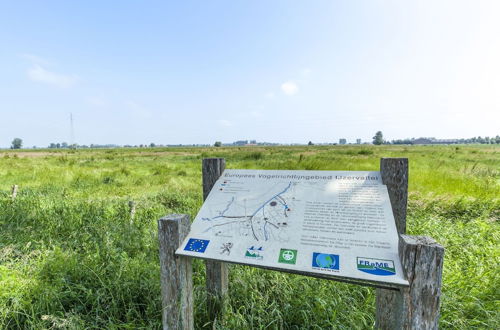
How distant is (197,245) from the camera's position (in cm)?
160

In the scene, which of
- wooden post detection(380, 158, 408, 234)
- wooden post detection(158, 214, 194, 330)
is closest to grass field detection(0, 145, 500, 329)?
wooden post detection(158, 214, 194, 330)

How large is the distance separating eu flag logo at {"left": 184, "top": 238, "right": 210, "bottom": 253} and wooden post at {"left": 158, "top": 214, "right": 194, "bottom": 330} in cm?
6

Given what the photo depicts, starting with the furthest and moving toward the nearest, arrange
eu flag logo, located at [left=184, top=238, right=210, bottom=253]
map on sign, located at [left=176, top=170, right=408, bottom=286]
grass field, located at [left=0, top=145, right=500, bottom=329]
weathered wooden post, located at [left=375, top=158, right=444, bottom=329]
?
1. grass field, located at [left=0, top=145, right=500, bottom=329]
2. eu flag logo, located at [left=184, top=238, right=210, bottom=253]
3. map on sign, located at [left=176, top=170, right=408, bottom=286]
4. weathered wooden post, located at [left=375, top=158, right=444, bottom=329]

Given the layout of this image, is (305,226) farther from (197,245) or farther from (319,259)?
(197,245)

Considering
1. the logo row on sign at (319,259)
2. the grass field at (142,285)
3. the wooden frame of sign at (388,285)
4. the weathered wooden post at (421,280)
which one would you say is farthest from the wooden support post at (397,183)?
the grass field at (142,285)

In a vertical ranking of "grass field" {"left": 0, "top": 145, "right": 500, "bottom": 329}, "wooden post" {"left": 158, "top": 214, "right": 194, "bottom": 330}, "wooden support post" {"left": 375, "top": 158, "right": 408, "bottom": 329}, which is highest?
"wooden support post" {"left": 375, "top": 158, "right": 408, "bottom": 329}

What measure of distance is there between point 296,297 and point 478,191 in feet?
25.1

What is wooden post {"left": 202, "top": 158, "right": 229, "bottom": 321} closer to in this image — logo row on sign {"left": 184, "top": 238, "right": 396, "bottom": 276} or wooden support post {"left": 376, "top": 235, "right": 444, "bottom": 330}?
logo row on sign {"left": 184, "top": 238, "right": 396, "bottom": 276}

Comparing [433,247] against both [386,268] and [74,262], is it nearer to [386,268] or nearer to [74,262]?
[386,268]

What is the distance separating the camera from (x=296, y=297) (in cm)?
241

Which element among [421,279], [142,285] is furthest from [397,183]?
[142,285]

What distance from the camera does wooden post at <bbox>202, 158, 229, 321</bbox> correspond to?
6.88ft

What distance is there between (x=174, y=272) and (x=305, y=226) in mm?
894

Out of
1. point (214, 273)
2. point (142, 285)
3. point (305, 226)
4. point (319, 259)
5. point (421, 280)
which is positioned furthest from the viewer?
point (142, 285)
